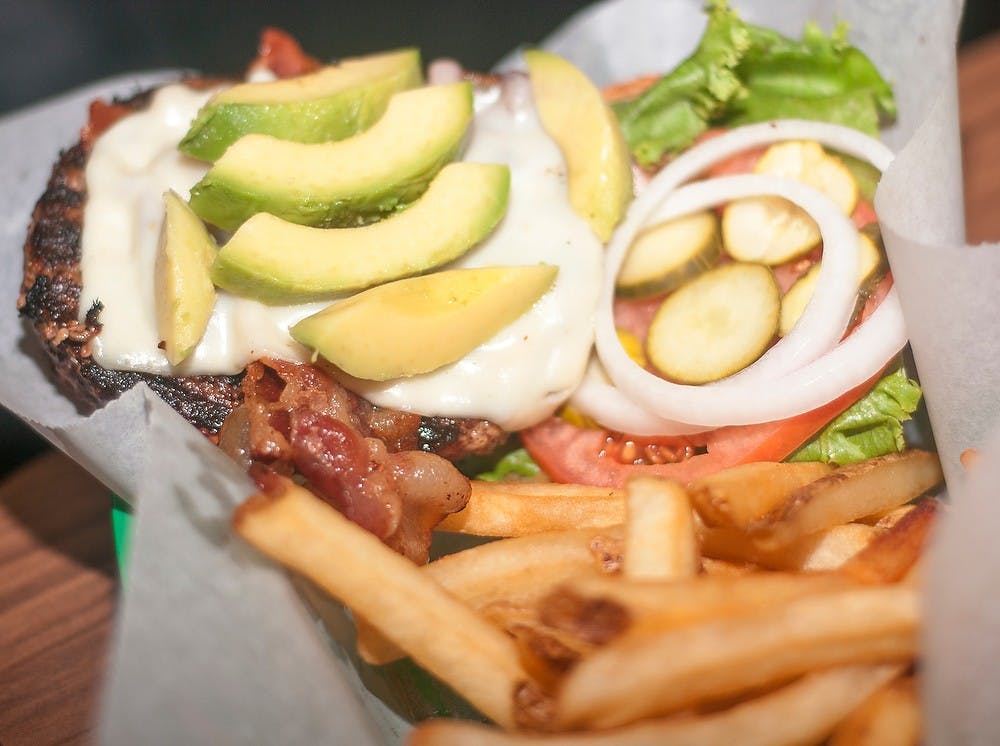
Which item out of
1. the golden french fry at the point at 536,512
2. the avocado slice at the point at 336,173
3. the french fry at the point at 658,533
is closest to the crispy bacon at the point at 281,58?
the avocado slice at the point at 336,173

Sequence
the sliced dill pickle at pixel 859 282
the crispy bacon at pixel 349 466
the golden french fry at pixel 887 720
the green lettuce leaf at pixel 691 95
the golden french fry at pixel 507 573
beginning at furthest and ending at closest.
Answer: the green lettuce leaf at pixel 691 95 → the sliced dill pickle at pixel 859 282 → the crispy bacon at pixel 349 466 → the golden french fry at pixel 507 573 → the golden french fry at pixel 887 720

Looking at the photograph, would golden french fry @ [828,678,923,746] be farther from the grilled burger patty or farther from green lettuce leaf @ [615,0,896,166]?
green lettuce leaf @ [615,0,896,166]

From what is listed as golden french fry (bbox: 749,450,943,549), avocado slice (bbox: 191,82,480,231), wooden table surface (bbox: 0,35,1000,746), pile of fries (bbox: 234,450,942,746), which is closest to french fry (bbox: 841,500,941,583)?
pile of fries (bbox: 234,450,942,746)

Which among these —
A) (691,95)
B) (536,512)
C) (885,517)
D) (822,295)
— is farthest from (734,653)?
(691,95)

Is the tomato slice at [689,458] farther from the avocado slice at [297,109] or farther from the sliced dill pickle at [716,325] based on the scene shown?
the avocado slice at [297,109]

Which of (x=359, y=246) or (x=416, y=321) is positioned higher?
(x=359, y=246)

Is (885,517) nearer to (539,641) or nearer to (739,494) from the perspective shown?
(739,494)
